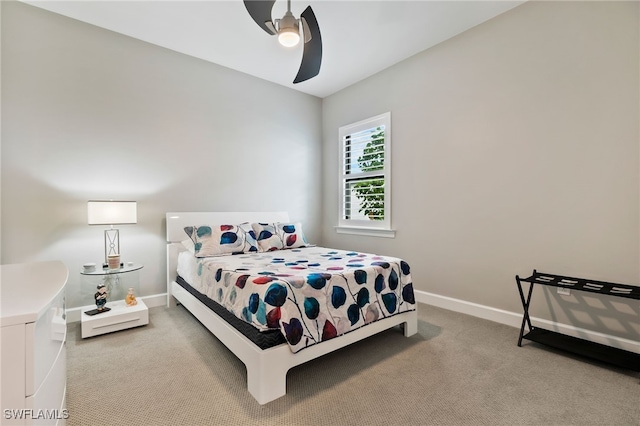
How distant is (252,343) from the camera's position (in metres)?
1.72

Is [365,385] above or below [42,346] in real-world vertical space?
below

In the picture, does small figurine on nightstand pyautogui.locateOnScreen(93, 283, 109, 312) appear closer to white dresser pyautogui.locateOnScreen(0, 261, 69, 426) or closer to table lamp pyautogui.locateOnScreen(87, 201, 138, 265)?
table lamp pyautogui.locateOnScreen(87, 201, 138, 265)

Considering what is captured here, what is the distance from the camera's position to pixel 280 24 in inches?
77.1

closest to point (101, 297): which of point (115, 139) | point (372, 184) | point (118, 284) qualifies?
point (118, 284)

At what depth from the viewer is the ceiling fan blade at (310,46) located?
2.00m

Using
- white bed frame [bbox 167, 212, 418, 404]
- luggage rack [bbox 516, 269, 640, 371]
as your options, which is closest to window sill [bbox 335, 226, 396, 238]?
white bed frame [bbox 167, 212, 418, 404]

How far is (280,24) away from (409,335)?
2541 millimetres

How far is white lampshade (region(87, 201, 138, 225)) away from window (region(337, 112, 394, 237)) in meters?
2.69

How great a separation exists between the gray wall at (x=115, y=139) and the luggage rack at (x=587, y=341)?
3195mm

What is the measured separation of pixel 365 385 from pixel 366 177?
111 inches

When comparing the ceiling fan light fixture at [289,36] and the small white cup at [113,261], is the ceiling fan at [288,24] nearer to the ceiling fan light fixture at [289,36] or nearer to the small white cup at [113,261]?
the ceiling fan light fixture at [289,36]

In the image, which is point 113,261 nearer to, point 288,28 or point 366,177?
point 288,28

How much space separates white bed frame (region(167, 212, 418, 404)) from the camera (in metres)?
1.62

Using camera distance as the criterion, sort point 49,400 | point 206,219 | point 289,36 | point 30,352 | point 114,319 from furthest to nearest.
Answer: point 206,219 < point 114,319 < point 289,36 < point 49,400 < point 30,352
